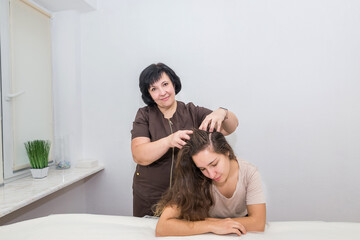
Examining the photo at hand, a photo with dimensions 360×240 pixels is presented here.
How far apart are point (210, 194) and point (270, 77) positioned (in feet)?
4.42

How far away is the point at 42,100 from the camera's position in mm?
2283

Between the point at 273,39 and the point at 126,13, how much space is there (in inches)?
55.2

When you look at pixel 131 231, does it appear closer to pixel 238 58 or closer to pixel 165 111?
pixel 165 111

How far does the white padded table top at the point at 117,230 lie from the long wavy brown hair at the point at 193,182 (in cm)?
16

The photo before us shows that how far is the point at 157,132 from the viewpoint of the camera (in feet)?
5.36

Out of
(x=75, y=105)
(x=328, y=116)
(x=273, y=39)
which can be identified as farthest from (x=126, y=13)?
(x=328, y=116)

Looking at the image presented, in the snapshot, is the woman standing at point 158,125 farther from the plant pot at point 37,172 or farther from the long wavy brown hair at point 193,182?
the plant pot at point 37,172

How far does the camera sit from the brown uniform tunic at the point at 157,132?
5.35ft

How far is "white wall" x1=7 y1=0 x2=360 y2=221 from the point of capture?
7.04 feet

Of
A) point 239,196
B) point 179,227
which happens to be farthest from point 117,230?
point 239,196

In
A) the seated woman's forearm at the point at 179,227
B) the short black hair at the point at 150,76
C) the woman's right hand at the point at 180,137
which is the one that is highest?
the short black hair at the point at 150,76

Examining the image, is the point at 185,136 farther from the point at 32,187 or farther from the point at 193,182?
the point at 32,187

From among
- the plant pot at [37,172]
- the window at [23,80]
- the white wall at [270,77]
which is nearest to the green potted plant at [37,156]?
the plant pot at [37,172]

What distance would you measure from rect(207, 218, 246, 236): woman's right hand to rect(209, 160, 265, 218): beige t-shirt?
0.18m
